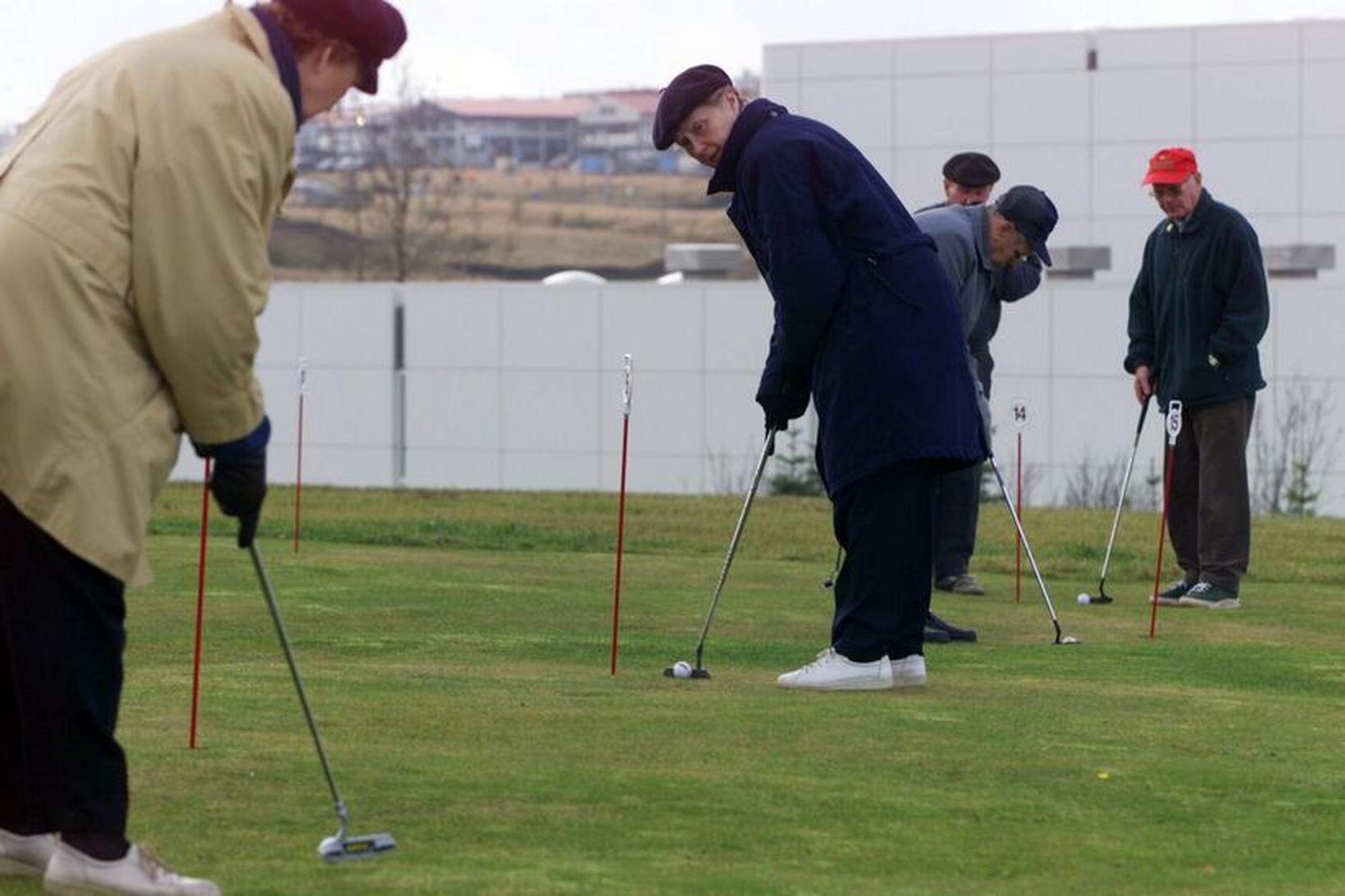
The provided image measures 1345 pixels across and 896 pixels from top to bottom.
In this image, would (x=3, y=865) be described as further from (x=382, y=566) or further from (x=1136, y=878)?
(x=382, y=566)

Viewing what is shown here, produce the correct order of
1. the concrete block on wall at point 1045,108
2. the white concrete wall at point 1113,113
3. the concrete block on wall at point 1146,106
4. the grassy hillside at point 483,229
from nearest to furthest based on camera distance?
the white concrete wall at point 1113,113 → the concrete block on wall at point 1146,106 → the concrete block on wall at point 1045,108 → the grassy hillside at point 483,229

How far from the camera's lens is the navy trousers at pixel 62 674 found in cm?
532

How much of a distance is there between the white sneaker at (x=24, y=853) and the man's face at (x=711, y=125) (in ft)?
12.3

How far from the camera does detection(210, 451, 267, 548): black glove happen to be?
5.61m

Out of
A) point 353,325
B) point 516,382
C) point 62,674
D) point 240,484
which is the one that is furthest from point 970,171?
point 353,325

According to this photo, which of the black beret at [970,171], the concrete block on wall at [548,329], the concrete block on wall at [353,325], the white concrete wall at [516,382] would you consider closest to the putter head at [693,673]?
the black beret at [970,171]

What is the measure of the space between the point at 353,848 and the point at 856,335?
3.51 metres

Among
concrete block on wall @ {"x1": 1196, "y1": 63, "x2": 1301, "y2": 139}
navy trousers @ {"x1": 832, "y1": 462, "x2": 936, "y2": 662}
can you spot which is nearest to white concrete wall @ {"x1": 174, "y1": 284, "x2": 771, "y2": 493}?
concrete block on wall @ {"x1": 1196, "y1": 63, "x2": 1301, "y2": 139}

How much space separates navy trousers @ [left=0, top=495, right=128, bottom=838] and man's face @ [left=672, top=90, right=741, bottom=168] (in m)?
3.73

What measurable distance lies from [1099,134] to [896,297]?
39483 millimetres

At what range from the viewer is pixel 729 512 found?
19078mm

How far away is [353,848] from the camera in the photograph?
5621mm

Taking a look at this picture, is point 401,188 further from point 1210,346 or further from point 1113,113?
point 1210,346

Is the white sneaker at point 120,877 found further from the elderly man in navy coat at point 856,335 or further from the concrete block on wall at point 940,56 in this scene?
the concrete block on wall at point 940,56
